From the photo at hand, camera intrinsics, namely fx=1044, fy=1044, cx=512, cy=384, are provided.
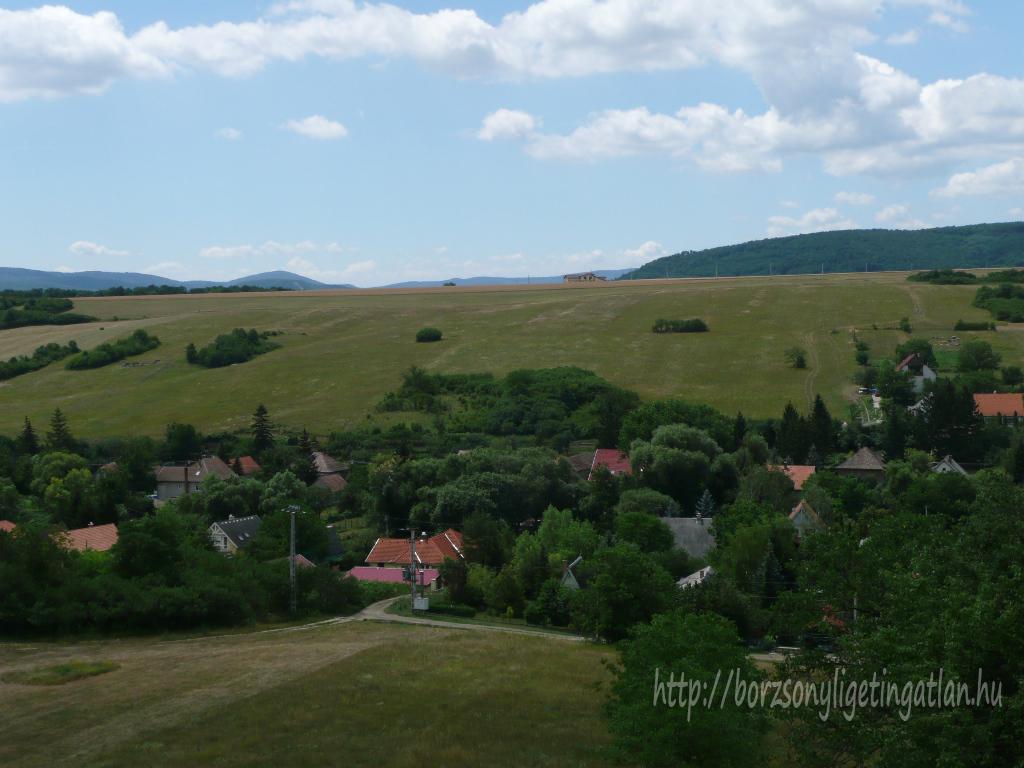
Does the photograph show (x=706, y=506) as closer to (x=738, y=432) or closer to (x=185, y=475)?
(x=738, y=432)

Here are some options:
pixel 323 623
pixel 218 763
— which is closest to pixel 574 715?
pixel 218 763

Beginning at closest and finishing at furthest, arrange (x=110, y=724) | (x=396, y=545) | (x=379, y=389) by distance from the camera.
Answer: (x=110, y=724) < (x=396, y=545) < (x=379, y=389)

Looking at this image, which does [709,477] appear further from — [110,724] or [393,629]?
[110,724]

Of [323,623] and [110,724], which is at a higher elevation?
[110,724]

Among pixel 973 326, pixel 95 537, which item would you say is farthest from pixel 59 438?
pixel 973 326

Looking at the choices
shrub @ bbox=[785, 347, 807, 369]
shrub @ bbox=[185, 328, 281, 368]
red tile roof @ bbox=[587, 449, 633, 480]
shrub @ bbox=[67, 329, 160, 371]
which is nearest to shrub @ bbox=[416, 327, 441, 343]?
shrub @ bbox=[185, 328, 281, 368]
